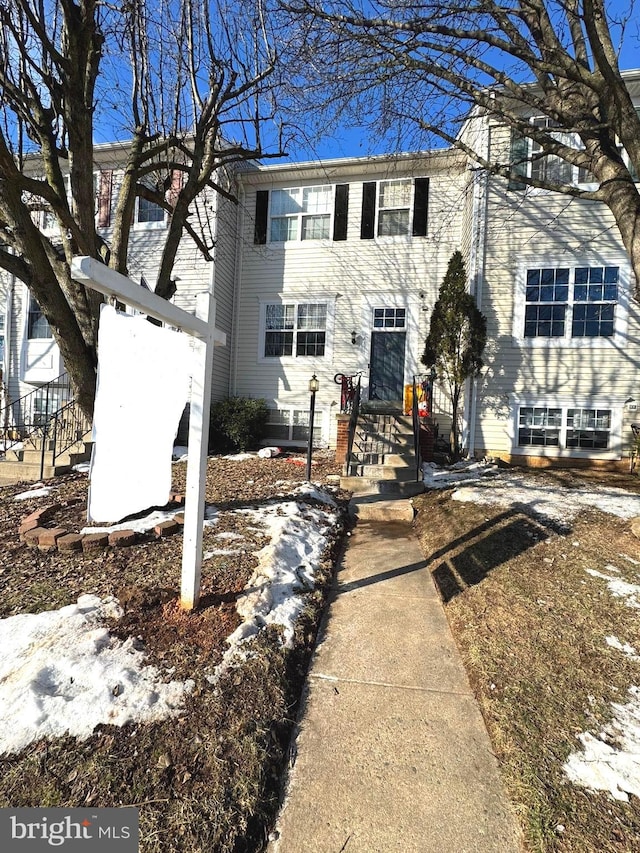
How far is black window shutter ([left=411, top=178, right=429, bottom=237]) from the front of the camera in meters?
10.5

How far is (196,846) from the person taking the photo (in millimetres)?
1354

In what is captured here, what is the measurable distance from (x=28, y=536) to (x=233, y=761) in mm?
3112

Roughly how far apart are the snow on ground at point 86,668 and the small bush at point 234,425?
6.95 meters

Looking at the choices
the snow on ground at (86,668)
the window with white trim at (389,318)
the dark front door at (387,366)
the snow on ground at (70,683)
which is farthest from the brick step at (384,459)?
the snow on ground at (70,683)

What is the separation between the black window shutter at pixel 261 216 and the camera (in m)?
11.4

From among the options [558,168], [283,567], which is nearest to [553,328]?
[558,168]

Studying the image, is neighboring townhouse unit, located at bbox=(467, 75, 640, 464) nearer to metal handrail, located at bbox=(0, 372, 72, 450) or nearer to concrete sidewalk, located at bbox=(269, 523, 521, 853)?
concrete sidewalk, located at bbox=(269, 523, 521, 853)

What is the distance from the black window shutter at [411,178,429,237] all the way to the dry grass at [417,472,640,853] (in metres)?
8.20

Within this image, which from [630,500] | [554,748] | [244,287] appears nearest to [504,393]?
[630,500]

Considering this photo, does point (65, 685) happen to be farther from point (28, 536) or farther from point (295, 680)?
point (28, 536)

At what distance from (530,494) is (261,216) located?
982 centimetres

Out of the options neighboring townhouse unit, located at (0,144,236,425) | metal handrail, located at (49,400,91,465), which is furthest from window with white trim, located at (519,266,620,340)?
metal handrail, located at (49,400,91,465)

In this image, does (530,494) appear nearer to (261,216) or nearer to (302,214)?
(302,214)

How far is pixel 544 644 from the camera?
267 centimetres
